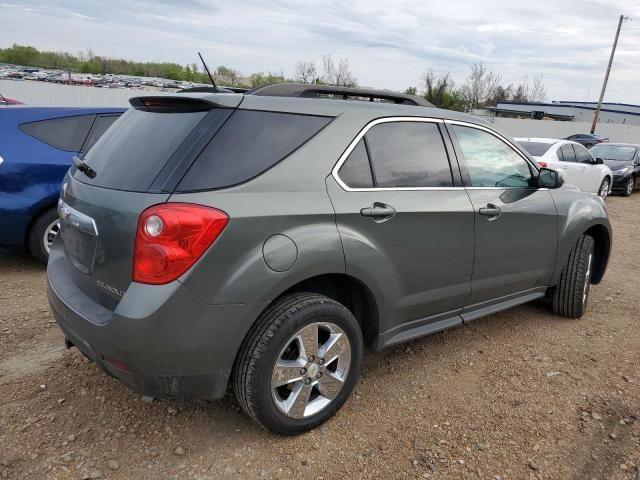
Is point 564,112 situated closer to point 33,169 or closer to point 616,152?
point 616,152

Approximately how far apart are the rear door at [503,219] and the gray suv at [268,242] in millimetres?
28

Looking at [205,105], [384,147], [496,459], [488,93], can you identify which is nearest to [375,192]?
[384,147]

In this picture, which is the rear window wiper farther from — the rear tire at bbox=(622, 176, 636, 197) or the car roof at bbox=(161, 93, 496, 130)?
the rear tire at bbox=(622, 176, 636, 197)

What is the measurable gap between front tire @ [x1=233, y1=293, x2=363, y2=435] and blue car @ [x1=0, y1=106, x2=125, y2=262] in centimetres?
303

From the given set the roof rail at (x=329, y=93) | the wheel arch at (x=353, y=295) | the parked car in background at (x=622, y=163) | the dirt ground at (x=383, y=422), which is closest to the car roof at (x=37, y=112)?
the dirt ground at (x=383, y=422)

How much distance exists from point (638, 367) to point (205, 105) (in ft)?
11.1

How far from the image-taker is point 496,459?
2521mm

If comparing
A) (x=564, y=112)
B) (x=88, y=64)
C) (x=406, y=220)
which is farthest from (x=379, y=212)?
(x=88, y=64)

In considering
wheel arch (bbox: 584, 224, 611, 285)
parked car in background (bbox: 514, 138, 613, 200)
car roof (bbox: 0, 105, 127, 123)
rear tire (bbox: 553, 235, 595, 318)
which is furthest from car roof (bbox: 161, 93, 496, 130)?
parked car in background (bbox: 514, 138, 613, 200)

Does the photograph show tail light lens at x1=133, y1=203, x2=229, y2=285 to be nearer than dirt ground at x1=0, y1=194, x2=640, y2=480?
Yes

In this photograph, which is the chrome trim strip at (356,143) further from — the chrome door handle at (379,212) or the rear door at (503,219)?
the rear door at (503,219)

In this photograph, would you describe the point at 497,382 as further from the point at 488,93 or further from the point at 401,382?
the point at 488,93

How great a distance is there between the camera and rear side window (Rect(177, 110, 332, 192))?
2.19 m

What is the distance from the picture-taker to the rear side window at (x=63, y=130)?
4758mm
